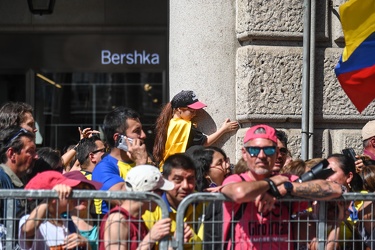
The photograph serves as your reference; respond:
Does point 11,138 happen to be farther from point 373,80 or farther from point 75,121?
point 75,121

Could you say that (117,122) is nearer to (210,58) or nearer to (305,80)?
(210,58)

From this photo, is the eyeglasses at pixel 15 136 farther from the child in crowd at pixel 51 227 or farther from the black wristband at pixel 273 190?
the black wristband at pixel 273 190

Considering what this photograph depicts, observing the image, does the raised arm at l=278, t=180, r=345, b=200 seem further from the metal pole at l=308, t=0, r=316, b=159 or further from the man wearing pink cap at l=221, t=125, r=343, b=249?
the metal pole at l=308, t=0, r=316, b=159

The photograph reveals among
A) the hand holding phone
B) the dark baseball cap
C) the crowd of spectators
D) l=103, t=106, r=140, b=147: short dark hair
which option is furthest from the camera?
the dark baseball cap

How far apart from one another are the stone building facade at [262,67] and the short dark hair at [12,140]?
7.53ft

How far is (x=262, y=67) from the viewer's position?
8.94 meters

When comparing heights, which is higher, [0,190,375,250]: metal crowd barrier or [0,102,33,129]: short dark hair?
[0,102,33,129]: short dark hair

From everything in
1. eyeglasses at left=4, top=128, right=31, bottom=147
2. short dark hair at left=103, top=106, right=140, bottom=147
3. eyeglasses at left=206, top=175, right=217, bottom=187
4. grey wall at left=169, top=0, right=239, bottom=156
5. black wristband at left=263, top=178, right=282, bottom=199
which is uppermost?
grey wall at left=169, top=0, right=239, bottom=156

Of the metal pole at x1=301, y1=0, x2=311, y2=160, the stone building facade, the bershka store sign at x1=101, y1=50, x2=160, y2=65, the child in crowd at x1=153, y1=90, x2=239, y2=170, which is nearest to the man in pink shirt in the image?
the stone building facade

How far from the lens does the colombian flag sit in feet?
26.9

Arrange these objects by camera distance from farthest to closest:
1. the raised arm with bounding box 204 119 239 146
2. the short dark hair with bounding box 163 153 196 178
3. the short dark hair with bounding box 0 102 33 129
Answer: the raised arm with bounding box 204 119 239 146
the short dark hair with bounding box 0 102 33 129
the short dark hair with bounding box 163 153 196 178

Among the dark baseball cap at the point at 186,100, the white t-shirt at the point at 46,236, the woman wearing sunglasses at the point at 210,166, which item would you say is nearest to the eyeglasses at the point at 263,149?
the woman wearing sunglasses at the point at 210,166

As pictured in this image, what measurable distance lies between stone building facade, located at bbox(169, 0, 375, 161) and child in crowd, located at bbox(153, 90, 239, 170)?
14.8 inches

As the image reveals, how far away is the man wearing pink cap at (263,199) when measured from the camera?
613cm
